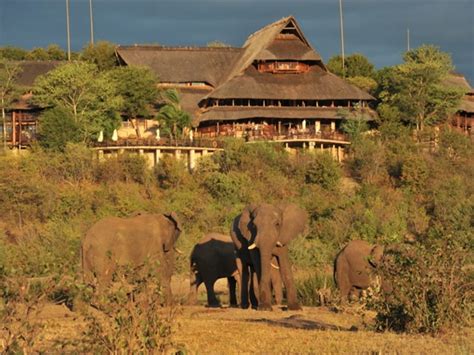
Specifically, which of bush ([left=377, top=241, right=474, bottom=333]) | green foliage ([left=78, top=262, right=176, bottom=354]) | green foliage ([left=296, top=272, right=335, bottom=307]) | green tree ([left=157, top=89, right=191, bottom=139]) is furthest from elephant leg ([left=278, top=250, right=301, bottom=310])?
green tree ([left=157, top=89, right=191, bottom=139])

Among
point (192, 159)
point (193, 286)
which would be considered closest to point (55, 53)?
point (192, 159)

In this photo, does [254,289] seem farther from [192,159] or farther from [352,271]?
[192,159]

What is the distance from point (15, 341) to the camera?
10797mm

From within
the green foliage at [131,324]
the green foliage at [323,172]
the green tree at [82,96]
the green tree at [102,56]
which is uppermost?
the green tree at [102,56]

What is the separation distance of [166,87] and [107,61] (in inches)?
218

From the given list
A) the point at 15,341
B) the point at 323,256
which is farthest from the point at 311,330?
the point at 323,256

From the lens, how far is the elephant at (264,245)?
777 inches

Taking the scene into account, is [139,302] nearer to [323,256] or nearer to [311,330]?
[311,330]

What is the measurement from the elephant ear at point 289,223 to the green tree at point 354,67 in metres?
47.4

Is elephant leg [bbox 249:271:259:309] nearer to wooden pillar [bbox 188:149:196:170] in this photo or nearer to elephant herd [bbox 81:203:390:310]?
elephant herd [bbox 81:203:390:310]

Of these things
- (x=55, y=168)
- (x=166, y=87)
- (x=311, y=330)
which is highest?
(x=166, y=87)

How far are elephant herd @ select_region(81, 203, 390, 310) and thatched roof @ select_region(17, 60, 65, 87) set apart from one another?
37.0m

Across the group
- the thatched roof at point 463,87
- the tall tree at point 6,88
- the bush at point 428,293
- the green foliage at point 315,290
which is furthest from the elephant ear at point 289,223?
the thatched roof at point 463,87

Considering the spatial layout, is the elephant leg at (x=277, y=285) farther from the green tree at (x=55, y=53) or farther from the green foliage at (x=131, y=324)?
the green tree at (x=55, y=53)
